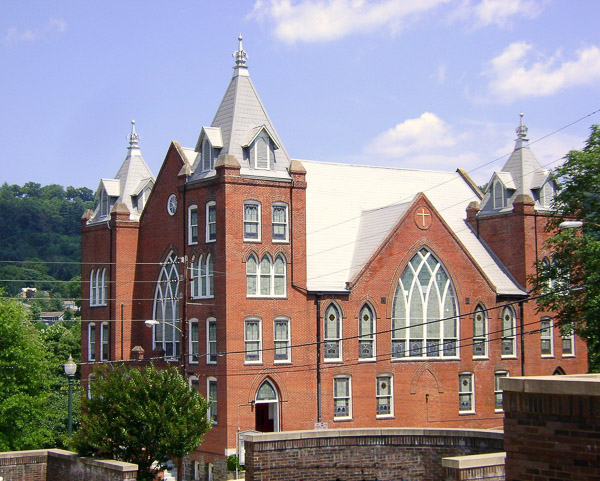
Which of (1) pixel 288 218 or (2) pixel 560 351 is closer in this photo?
(1) pixel 288 218

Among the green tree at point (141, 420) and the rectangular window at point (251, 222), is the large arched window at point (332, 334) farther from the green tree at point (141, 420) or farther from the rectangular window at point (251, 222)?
the green tree at point (141, 420)

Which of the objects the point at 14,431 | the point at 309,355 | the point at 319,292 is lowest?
the point at 14,431

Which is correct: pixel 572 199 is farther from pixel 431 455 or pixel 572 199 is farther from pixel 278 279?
pixel 431 455

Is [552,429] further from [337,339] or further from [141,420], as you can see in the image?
[337,339]

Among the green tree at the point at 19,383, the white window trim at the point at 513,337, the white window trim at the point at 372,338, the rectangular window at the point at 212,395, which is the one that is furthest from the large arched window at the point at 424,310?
the green tree at the point at 19,383

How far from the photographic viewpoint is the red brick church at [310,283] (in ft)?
137

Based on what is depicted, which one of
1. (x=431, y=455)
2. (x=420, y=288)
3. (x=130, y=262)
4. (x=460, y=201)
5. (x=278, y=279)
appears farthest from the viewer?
(x=460, y=201)

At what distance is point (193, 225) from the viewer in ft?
146

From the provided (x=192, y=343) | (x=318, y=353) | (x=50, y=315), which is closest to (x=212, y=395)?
(x=192, y=343)

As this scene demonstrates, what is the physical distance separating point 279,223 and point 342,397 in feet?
29.3

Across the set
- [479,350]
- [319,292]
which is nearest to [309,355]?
[319,292]

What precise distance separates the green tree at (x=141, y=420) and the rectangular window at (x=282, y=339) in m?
12.2

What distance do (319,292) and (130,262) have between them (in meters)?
12.2

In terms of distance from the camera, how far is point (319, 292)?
43406 millimetres
